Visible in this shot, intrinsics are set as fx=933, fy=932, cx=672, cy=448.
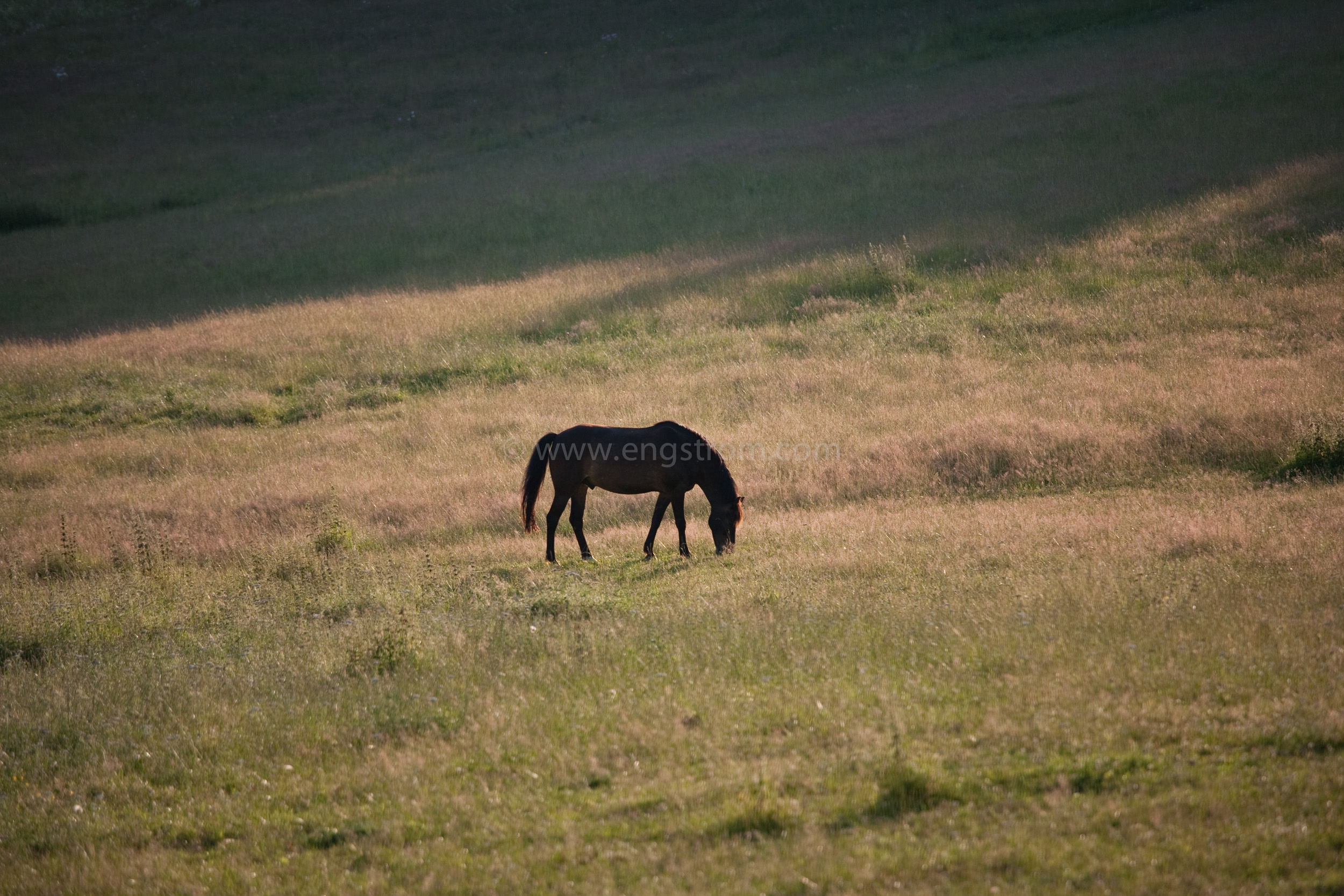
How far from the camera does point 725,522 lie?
1173 centimetres

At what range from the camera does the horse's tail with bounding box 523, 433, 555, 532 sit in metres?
12.1

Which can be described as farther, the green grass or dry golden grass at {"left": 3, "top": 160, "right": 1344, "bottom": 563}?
the green grass

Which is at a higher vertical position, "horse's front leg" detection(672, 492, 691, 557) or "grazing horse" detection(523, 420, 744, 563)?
"grazing horse" detection(523, 420, 744, 563)

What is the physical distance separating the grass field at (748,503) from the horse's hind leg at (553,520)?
21 cm

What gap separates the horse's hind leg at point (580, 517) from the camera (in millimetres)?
12133

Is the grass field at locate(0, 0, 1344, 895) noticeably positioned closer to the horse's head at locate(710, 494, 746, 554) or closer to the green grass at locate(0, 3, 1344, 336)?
the horse's head at locate(710, 494, 746, 554)

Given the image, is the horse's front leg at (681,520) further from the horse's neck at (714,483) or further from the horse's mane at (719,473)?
the horse's mane at (719,473)

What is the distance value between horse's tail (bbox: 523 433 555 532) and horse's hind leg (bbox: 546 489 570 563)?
0.89ft

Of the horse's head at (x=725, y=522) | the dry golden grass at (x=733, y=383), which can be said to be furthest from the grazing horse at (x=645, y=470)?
the dry golden grass at (x=733, y=383)

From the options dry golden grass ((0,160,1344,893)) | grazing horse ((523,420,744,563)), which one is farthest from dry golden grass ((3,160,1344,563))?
grazing horse ((523,420,744,563))

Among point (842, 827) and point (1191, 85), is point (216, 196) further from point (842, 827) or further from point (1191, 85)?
point (842, 827)

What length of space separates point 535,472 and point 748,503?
370 centimetres

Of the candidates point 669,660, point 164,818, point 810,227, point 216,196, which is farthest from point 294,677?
point 216,196

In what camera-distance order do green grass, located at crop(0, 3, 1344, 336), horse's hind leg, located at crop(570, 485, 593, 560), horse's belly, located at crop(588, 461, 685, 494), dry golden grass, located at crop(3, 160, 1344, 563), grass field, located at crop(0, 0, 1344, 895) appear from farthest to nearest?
green grass, located at crop(0, 3, 1344, 336) → dry golden grass, located at crop(3, 160, 1344, 563) → horse's hind leg, located at crop(570, 485, 593, 560) → horse's belly, located at crop(588, 461, 685, 494) → grass field, located at crop(0, 0, 1344, 895)
